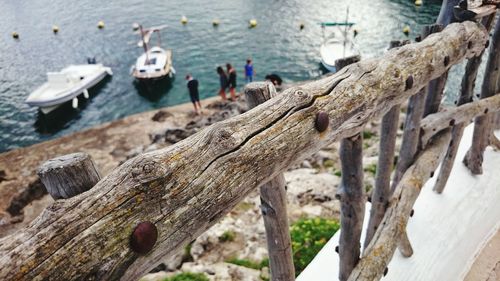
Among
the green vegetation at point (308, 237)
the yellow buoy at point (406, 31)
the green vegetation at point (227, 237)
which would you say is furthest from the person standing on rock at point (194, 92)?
the yellow buoy at point (406, 31)

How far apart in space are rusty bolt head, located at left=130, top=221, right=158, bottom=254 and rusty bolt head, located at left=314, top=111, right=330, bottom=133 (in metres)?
1.28

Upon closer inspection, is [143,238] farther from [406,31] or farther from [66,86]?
[406,31]

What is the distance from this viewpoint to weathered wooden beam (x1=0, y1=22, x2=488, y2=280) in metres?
1.45

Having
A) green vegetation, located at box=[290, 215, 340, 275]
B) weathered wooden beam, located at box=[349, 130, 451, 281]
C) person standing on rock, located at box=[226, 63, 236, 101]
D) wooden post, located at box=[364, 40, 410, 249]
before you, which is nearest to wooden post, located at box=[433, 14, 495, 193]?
weathered wooden beam, located at box=[349, 130, 451, 281]

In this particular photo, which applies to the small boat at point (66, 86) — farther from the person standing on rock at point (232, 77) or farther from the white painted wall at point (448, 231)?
the white painted wall at point (448, 231)

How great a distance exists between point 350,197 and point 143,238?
2528 mm

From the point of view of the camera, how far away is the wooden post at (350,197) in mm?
3367

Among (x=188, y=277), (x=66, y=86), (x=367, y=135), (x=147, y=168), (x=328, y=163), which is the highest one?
(x=147, y=168)

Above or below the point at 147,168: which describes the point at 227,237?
below

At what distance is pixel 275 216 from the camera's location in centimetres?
299

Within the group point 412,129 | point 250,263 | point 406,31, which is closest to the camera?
point 412,129

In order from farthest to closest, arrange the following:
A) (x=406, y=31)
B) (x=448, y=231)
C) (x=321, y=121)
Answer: (x=406, y=31), (x=448, y=231), (x=321, y=121)

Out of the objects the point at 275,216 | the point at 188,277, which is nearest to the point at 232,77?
the point at 188,277

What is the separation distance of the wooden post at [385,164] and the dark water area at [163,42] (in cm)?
1373
